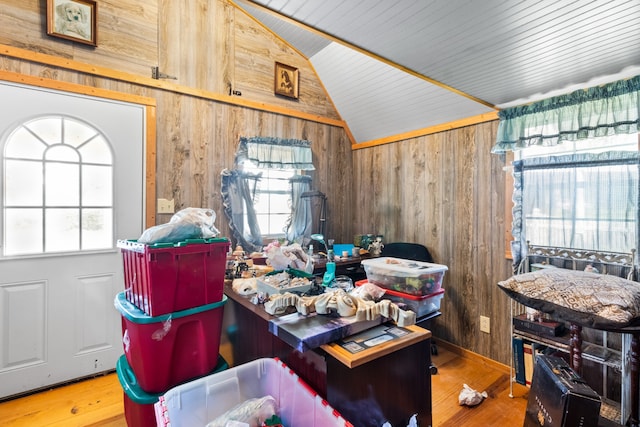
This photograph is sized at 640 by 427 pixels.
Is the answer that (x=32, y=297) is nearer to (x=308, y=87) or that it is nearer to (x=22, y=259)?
(x=22, y=259)

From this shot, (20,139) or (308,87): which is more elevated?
(308,87)

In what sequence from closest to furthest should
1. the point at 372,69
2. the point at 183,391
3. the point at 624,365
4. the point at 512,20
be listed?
1. the point at 183,391
2. the point at 512,20
3. the point at 624,365
4. the point at 372,69

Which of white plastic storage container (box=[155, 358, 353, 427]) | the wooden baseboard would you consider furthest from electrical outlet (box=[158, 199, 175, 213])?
the wooden baseboard

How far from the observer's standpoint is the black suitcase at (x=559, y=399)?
1.36 metres

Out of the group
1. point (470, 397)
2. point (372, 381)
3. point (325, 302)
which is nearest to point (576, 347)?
point (470, 397)

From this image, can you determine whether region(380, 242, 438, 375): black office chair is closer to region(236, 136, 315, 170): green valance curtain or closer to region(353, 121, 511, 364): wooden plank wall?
region(353, 121, 511, 364): wooden plank wall

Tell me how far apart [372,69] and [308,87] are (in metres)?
0.85

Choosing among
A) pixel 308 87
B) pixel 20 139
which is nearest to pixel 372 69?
pixel 308 87

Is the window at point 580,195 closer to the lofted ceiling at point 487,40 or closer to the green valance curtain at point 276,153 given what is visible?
the lofted ceiling at point 487,40

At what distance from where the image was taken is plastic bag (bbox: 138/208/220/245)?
1.42 meters

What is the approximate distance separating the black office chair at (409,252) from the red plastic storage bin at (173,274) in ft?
6.46

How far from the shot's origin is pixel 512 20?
4.67 feet

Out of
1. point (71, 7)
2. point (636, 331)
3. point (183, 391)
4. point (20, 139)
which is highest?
point (71, 7)

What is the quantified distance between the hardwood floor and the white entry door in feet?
0.44
